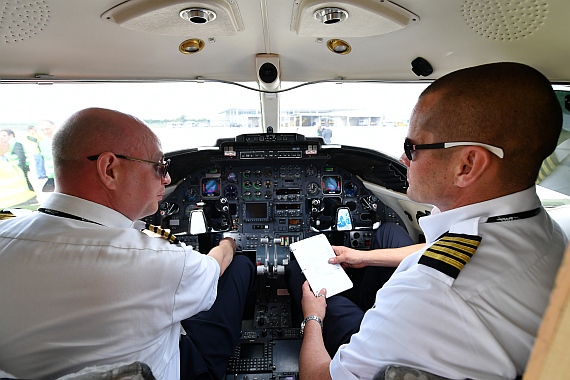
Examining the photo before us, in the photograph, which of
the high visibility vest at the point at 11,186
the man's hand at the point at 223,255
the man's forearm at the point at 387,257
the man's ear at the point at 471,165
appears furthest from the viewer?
the high visibility vest at the point at 11,186

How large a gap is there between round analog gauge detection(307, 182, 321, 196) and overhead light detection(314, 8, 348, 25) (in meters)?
1.81

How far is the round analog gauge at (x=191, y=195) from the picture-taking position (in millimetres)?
3053

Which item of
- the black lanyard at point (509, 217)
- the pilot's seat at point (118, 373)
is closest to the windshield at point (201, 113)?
the black lanyard at point (509, 217)

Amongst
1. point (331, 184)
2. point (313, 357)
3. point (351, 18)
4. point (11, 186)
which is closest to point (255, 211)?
point (331, 184)

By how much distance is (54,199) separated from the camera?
3.90 feet

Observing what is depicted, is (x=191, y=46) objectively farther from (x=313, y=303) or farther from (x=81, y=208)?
(x=313, y=303)

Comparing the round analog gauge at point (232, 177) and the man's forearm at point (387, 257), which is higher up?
the round analog gauge at point (232, 177)

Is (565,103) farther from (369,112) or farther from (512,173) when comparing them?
(369,112)

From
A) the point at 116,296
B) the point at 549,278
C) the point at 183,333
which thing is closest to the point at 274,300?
the point at 183,333

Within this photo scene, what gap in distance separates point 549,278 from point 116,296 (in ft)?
3.98

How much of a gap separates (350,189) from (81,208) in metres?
2.37

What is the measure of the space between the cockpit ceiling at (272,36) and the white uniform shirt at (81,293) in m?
0.82

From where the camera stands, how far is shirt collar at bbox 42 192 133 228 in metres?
1.17

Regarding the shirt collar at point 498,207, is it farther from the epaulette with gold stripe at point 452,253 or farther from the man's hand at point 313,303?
the man's hand at point 313,303
